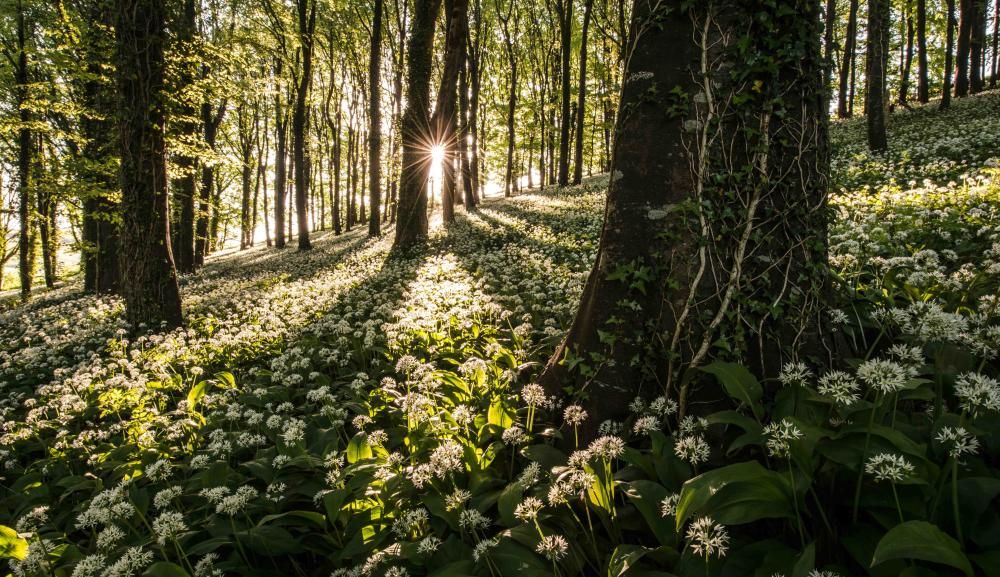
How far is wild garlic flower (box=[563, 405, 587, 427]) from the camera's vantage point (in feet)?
9.85

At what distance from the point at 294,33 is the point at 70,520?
20.8 m

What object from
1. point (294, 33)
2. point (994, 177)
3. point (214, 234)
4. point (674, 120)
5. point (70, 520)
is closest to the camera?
point (674, 120)

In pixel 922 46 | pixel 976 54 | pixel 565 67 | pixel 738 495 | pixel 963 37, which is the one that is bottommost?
pixel 738 495

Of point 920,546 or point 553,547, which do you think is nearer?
point 920,546

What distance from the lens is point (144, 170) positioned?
8.52 metres

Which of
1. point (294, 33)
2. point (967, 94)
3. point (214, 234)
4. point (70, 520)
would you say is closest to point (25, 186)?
point (294, 33)

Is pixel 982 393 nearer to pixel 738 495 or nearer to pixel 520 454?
pixel 738 495

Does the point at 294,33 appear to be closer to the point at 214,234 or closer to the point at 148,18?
the point at 148,18

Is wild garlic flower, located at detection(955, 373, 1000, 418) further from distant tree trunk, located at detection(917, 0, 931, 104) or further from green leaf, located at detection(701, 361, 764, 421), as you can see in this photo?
distant tree trunk, located at detection(917, 0, 931, 104)

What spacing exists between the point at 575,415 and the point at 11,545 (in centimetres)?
363

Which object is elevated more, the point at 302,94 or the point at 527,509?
the point at 302,94

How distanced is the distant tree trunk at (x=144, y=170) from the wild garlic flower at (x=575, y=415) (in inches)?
343

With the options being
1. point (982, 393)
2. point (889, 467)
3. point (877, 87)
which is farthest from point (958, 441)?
point (877, 87)

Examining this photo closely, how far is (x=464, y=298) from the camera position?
270 inches
